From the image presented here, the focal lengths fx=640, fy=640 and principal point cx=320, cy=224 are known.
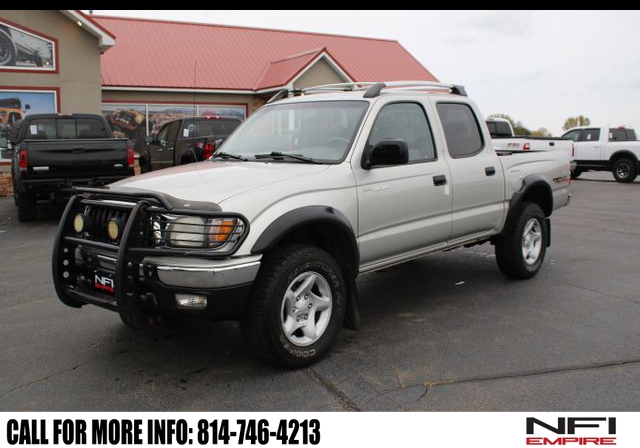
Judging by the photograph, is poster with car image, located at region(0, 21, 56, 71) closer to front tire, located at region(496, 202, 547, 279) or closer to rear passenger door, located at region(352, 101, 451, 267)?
rear passenger door, located at region(352, 101, 451, 267)

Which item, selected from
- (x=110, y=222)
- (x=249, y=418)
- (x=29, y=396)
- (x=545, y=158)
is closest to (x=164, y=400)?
(x=249, y=418)

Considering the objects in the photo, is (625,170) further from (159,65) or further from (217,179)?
(217,179)

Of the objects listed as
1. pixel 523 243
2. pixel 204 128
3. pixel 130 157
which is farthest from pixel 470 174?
pixel 204 128

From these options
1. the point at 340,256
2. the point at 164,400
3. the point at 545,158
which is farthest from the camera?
the point at 545,158

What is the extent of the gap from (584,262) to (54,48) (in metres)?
14.5

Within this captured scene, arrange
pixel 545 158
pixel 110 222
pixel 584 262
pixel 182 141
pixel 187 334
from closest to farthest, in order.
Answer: pixel 110 222
pixel 187 334
pixel 545 158
pixel 584 262
pixel 182 141

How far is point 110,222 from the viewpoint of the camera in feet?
14.0

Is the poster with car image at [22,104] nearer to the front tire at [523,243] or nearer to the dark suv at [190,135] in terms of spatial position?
the dark suv at [190,135]

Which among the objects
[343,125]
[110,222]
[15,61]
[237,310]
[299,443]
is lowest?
[299,443]

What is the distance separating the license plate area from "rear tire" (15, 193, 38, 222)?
792 cm

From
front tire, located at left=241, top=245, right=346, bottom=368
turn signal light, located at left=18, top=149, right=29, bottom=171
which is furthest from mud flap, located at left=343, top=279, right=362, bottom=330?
turn signal light, located at left=18, top=149, right=29, bottom=171

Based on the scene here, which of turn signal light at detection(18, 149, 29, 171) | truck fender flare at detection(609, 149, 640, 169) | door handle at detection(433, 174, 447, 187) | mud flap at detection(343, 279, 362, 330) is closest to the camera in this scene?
mud flap at detection(343, 279, 362, 330)

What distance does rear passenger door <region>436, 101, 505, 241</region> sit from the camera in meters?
5.79

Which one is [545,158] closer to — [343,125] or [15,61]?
[343,125]
